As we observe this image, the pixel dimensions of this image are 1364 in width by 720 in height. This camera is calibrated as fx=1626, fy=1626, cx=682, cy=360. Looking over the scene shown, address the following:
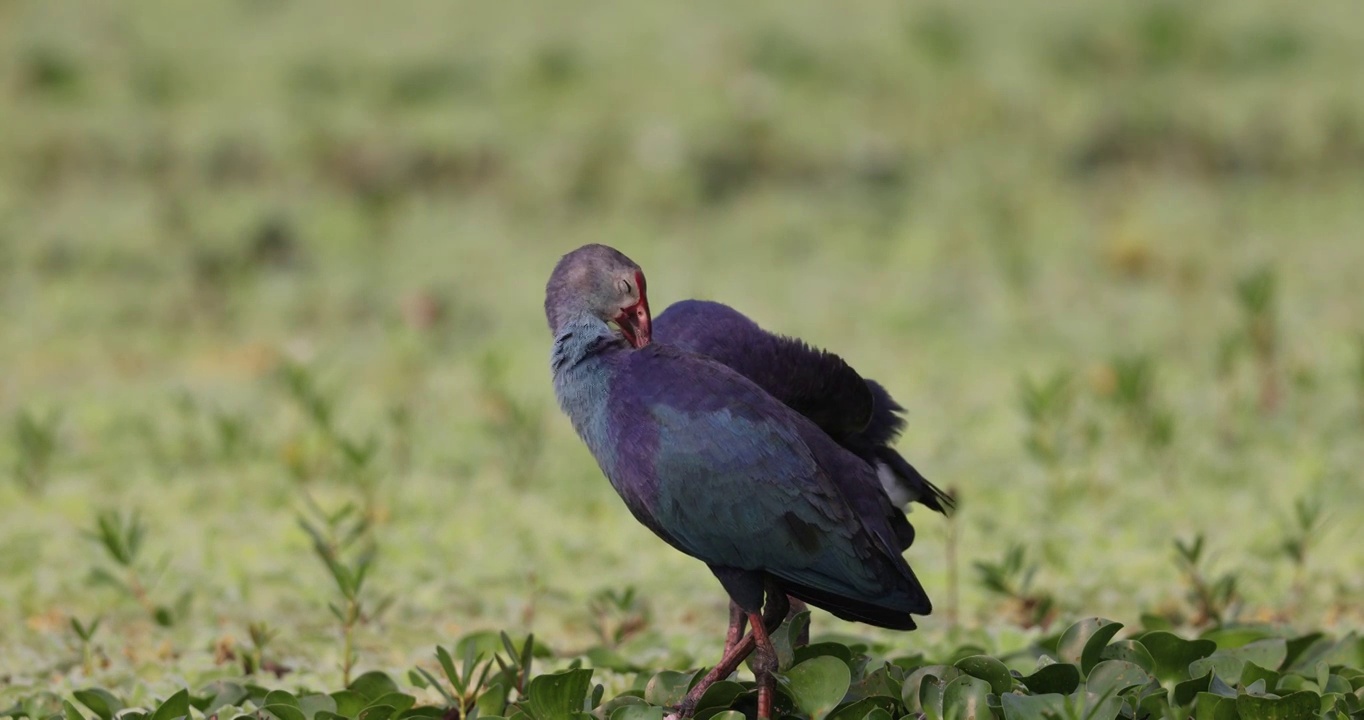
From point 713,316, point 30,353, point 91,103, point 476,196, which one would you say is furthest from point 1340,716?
point 91,103

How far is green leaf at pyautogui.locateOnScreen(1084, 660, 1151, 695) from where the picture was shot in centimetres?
272

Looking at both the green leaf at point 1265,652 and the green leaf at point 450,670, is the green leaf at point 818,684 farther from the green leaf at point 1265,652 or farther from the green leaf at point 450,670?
the green leaf at point 1265,652

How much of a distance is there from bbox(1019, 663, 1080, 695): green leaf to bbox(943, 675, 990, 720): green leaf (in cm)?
17

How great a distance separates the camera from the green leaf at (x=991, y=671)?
2.82 metres

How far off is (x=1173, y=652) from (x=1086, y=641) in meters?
0.19

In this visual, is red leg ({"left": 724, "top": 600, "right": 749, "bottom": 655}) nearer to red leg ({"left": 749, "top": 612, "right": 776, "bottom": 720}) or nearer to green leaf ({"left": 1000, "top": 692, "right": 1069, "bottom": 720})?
red leg ({"left": 749, "top": 612, "right": 776, "bottom": 720})

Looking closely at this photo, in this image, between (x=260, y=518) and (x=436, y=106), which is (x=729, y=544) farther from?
(x=436, y=106)

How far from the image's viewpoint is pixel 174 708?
2.79 meters

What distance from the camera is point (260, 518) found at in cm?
493

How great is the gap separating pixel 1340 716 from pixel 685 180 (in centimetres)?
578

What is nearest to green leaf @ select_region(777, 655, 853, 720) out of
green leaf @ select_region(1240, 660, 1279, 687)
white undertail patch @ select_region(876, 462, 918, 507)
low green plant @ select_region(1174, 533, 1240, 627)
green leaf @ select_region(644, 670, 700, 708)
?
green leaf @ select_region(644, 670, 700, 708)

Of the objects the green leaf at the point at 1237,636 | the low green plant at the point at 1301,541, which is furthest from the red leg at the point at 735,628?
the low green plant at the point at 1301,541

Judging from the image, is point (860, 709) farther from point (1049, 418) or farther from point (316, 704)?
point (1049, 418)

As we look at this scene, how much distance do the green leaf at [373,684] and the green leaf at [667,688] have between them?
55 cm
